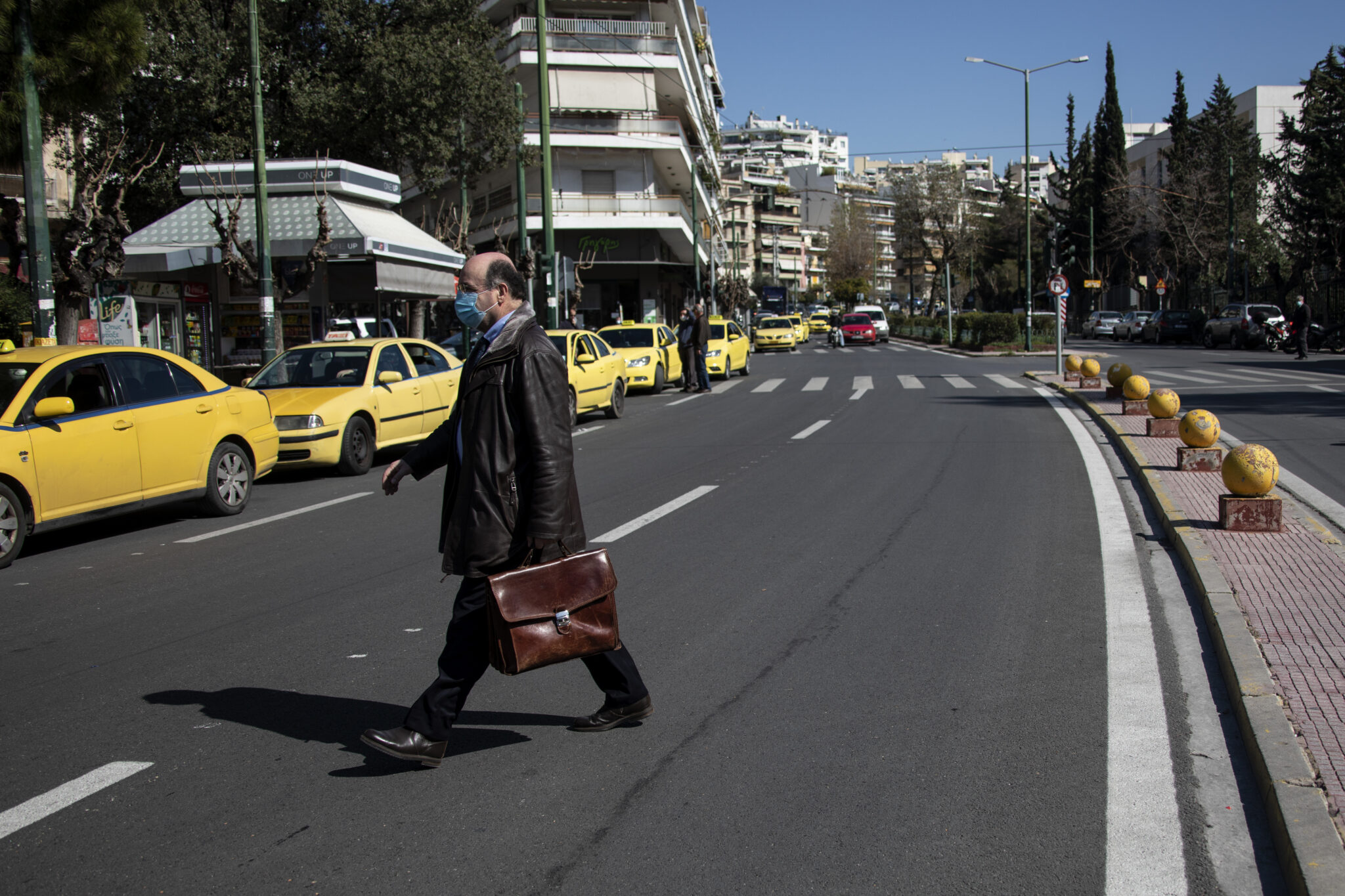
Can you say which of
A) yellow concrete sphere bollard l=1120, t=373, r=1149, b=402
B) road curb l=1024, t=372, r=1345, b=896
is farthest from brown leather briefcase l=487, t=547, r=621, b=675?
yellow concrete sphere bollard l=1120, t=373, r=1149, b=402

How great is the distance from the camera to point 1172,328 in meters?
45.6

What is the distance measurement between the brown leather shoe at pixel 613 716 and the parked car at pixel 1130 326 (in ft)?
166

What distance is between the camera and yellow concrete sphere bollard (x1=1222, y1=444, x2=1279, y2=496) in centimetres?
738

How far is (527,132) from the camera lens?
47.8 meters

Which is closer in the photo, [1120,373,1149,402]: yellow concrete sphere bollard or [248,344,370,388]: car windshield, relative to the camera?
[248,344,370,388]: car windshield

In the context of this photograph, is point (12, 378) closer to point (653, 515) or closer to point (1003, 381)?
point (653, 515)

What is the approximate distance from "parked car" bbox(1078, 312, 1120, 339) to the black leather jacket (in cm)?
5723

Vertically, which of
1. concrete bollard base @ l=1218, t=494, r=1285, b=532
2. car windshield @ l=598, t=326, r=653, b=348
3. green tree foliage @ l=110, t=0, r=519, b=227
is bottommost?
concrete bollard base @ l=1218, t=494, r=1285, b=532

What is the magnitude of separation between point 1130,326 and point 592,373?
41410 millimetres

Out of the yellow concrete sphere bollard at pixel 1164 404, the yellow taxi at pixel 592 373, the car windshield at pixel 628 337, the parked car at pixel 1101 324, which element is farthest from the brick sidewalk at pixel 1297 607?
the parked car at pixel 1101 324

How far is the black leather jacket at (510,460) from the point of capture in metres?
3.89

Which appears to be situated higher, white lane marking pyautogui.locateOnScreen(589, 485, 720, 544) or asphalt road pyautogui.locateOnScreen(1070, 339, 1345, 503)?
asphalt road pyautogui.locateOnScreen(1070, 339, 1345, 503)

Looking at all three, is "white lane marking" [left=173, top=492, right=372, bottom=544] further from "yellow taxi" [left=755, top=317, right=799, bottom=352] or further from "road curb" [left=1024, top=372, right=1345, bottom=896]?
"yellow taxi" [left=755, top=317, right=799, bottom=352]

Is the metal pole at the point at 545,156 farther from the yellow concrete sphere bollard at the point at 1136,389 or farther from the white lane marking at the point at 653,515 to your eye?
the white lane marking at the point at 653,515
